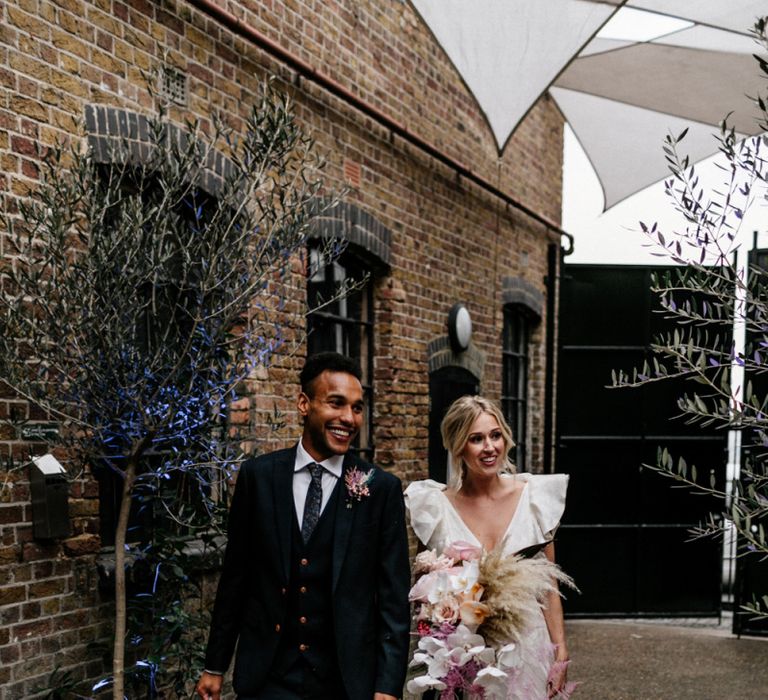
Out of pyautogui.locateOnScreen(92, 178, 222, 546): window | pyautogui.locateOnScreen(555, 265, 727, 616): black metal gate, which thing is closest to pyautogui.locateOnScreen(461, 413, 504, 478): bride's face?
pyautogui.locateOnScreen(92, 178, 222, 546): window

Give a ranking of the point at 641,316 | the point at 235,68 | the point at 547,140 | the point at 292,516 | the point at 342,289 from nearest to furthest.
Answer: the point at 292,516, the point at 342,289, the point at 235,68, the point at 641,316, the point at 547,140

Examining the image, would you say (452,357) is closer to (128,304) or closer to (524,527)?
(524,527)

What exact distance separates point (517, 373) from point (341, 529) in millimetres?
7276

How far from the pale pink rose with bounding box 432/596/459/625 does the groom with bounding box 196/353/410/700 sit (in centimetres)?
10

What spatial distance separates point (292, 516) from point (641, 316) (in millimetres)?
6545

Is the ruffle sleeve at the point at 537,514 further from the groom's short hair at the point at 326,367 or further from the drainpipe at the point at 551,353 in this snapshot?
the drainpipe at the point at 551,353

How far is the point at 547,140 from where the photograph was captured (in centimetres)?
1031

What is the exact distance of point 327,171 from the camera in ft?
19.4

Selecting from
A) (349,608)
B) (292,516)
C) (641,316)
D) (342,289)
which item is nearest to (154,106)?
(342,289)

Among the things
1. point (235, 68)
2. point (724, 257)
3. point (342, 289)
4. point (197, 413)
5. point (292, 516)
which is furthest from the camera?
point (235, 68)

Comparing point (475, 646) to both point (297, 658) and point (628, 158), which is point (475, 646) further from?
point (628, 158)

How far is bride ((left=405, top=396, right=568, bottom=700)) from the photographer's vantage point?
11.3ft

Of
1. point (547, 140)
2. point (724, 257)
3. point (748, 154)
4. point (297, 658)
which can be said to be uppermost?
point (547, 140)

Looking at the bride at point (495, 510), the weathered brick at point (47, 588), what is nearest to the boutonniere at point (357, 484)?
the bride at point (495, 510)
